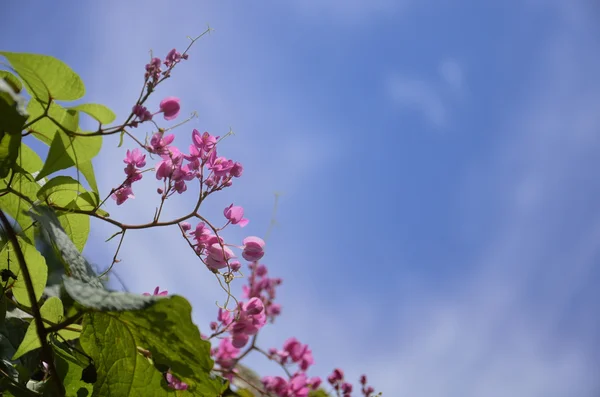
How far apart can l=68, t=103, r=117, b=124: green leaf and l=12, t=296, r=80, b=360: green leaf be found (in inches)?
14.4

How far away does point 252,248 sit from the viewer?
109 cm

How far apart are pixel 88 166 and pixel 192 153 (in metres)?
0.20

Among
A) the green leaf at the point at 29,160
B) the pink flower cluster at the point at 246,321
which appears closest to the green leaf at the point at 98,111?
the green leaf at the point at 29,160

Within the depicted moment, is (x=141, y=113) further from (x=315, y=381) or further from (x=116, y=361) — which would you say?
(x=315, y=381)

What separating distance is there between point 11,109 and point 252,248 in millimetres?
516

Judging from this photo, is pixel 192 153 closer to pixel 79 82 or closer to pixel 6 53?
pixel 79 82

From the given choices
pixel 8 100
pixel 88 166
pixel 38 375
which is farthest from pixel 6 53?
pixel 38 375

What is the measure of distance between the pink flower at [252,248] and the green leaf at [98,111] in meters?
0.36

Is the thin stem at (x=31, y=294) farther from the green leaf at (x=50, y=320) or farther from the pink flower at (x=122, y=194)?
the pink flower at (x=122, y=194)

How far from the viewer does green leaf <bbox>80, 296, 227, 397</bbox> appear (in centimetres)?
80

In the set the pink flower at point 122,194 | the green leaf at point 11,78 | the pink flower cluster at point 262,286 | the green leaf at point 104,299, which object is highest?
the pink flower cluster at point 262,286

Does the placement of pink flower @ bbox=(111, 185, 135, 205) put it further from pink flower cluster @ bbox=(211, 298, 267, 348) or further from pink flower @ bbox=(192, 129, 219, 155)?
pink flower cluster @ bbox=(211, 298, 267, 348)

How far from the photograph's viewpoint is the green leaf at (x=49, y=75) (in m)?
0.78

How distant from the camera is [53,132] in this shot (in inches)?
37.5
